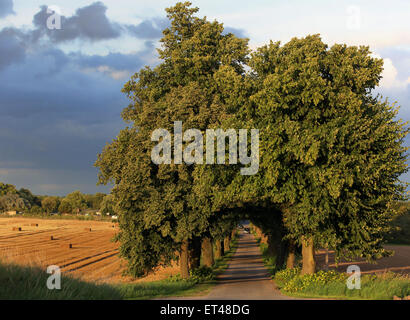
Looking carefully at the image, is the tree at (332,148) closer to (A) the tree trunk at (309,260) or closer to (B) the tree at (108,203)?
(A) the tree trunk at (309,260)

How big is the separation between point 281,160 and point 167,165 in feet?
25.6

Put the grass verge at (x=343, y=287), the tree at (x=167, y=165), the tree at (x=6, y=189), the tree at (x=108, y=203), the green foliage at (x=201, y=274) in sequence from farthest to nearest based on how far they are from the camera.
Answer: the tree at (x=6, y=189) → the green foliage at (x=201, y=274) → the tree at (x=108, y=203) → the tree at (x=167, y=165) → the grass verge at (x=343, y=287)

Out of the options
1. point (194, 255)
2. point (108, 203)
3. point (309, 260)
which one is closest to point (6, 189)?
point (108, 203)

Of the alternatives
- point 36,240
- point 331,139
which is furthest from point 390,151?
point 36,240

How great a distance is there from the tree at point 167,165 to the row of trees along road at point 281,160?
0.27 feet

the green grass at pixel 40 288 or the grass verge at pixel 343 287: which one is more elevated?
the green grass at pixel 40 288

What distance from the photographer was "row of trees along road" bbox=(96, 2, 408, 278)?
70.0 ft

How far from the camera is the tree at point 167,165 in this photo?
2655 centimetres

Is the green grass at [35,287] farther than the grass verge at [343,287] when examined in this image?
No

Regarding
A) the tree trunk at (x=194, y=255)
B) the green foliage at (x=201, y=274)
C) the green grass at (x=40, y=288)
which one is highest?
the green grass at (x=40, y=288)

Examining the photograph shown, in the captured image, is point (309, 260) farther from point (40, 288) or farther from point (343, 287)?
point (40, 288)

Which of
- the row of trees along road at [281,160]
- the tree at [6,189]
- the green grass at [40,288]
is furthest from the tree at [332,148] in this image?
the tree at [6,189]

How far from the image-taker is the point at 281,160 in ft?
72.1

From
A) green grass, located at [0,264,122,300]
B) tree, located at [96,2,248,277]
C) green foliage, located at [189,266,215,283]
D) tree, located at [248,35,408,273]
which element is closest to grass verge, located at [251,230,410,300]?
tree, located at [248,35,408,273]
